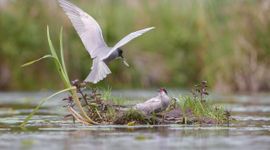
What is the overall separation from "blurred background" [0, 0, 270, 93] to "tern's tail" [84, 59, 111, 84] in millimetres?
8544

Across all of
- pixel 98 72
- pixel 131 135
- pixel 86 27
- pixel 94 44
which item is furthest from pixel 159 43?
pixel 131 135

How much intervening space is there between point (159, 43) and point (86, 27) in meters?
10.5

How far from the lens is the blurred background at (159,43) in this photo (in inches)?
730

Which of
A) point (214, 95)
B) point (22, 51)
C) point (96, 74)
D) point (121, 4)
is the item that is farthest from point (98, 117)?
point (121, 4)

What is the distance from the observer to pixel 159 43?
21.2 meters

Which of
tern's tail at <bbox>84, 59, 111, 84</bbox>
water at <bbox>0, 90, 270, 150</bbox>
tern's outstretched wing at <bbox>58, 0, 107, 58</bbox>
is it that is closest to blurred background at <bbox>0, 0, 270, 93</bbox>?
water at <bbox>0, 90, 270, 150</bbox>

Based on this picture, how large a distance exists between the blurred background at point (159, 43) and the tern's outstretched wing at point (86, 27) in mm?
7914

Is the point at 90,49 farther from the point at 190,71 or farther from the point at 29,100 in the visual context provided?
the point at 190,71

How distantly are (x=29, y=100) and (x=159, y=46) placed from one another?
17.9 ft

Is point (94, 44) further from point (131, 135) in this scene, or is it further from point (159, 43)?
point (159, 43)

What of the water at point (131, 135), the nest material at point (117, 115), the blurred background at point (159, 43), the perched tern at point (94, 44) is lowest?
the water at point (131, 135)

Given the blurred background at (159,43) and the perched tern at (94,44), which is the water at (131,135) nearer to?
the perched tern at (94,44)

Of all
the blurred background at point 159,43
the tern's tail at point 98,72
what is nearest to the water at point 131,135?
the tern's tail at point 98,72

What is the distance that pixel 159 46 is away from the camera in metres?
21.3
